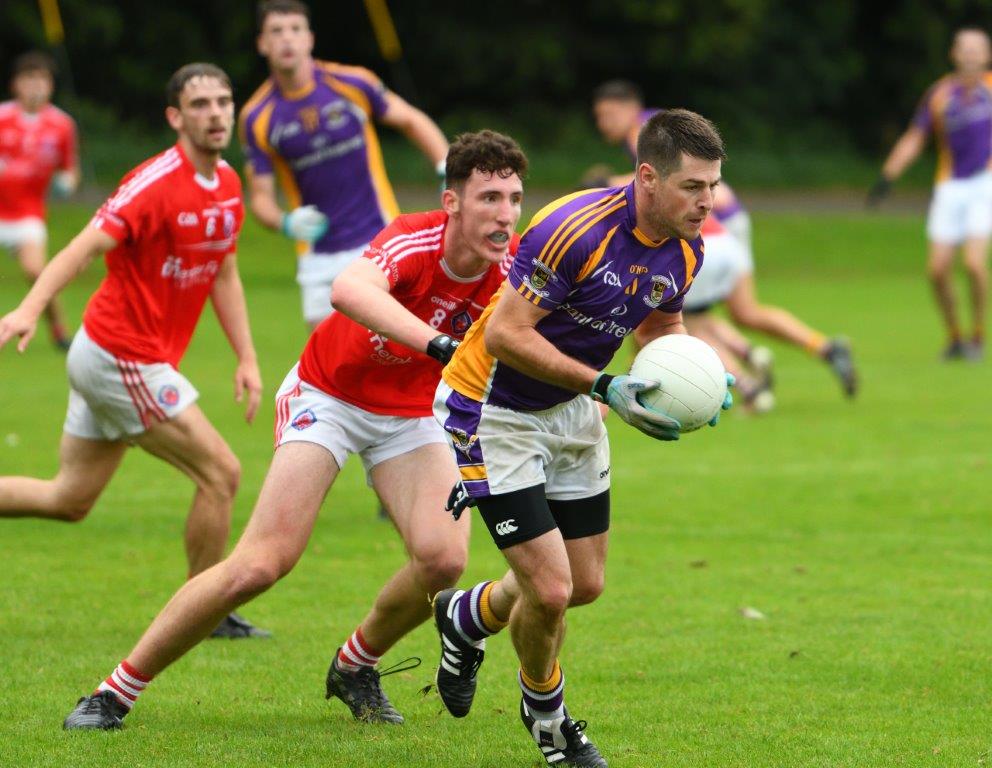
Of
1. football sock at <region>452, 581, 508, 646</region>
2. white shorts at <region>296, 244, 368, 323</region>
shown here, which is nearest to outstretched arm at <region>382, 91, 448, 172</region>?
white shorts at <region>296, 244, 368, 323</region>

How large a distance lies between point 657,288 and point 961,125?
12.5 m

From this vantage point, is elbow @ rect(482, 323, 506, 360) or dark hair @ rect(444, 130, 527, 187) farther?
dark hair @ rect(444, 130, 527, 187)

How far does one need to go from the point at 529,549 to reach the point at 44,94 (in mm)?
A: 13041

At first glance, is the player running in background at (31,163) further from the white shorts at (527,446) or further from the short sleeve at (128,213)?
the white shorts at (527,446)

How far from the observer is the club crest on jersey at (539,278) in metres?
5.11

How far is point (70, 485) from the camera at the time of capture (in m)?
7.02

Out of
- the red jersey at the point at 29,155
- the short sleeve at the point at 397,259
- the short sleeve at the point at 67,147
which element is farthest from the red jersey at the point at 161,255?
the short sleeve at the point at 67,147

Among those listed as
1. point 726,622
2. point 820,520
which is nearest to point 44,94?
point 820,520

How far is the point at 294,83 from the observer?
9.81m

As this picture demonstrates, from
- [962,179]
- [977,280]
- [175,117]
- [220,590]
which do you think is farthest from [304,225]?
[962,179]

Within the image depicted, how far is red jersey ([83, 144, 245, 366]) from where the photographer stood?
683 centimetres

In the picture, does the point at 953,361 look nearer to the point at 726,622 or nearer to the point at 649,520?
the point at 649,520

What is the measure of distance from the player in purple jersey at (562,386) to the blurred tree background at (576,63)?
2877 centimetres

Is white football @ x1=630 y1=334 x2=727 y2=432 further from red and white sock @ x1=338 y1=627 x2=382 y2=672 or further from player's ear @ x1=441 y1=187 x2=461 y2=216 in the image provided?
red and white sock @ x1=338 y1=627 x2=382 y2=672
